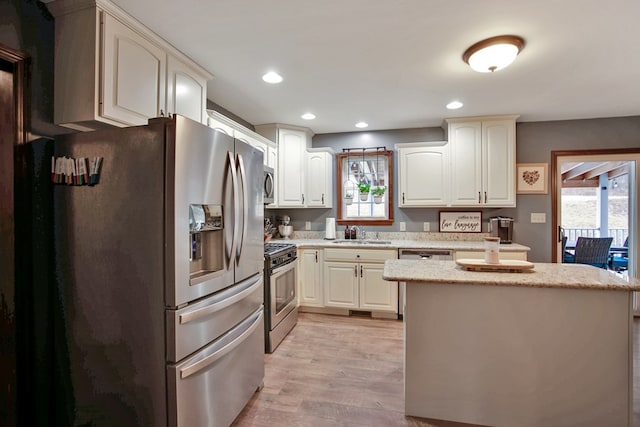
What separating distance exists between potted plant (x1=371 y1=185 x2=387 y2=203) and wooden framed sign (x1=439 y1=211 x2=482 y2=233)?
31.2 inches

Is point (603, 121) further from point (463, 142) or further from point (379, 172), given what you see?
point (379, 172)

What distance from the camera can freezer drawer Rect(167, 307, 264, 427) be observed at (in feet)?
4.62

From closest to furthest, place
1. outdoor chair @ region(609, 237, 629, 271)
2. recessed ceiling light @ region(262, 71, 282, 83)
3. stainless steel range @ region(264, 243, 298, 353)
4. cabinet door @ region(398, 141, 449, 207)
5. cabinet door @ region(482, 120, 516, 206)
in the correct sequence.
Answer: recessed ceiling light @ region(262, 71, 282, 83)
stainless steel range @ region(264, 243, 298, 353)
cabinet door @ region(482, 120, 516, 206)
cabinet door @ region(398, 141, 449, 207)
outdoor chair @ region(609, 237, 629, 271)

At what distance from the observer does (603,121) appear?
364cm

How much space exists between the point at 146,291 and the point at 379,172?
3384 mm

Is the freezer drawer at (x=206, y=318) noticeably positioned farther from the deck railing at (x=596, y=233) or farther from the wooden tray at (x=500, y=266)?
the deck railing at (x=596, y=233)

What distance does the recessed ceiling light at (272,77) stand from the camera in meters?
2.50

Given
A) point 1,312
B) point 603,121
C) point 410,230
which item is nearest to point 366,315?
point 410,230

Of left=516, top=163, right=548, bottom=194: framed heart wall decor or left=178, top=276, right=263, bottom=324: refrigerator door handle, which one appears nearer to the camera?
left=178, top=276, right=263, bottom=324: refrigerator door handle

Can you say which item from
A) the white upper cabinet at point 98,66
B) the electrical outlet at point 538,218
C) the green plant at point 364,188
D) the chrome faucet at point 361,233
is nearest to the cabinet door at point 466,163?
the electrical outlet at point 538,218

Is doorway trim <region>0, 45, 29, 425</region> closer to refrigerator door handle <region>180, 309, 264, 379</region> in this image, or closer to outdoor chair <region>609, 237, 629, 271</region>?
refrigerator door handle <region>180, 309, 264, 379</region>

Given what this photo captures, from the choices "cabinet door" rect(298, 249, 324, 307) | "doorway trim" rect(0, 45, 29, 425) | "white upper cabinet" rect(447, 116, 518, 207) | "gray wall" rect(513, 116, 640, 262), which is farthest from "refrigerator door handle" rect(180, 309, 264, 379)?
"gray wall" rect(513, 116, 640, 262)

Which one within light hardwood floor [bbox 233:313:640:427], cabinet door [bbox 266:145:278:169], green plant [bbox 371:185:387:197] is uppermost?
cabinet door [bbox 266:145:278:169]

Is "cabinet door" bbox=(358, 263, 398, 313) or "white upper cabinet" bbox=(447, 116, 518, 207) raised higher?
"white upper cabinet" bbox=(447, 116, 518, 207)
